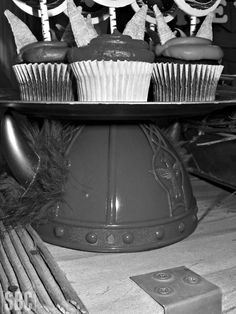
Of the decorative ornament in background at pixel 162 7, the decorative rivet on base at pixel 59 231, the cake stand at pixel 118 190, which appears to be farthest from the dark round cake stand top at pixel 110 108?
the decorative ornament in background at pixel 162 7

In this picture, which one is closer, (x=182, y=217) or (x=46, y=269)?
(x=46, y=269)

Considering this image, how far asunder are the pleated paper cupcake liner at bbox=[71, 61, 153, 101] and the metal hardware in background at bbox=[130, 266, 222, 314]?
25cm

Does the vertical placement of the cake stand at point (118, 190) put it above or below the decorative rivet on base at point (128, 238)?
above

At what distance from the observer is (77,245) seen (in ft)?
2.07

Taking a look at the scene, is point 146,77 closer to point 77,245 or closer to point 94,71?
point 94,71

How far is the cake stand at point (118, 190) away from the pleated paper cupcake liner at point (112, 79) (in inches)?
1.2

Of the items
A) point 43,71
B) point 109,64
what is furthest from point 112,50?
point 43,71

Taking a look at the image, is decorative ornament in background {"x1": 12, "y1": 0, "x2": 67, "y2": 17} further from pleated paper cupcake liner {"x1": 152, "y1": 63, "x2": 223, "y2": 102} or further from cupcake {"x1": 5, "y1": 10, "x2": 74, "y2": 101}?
pleated paper cupcake liner {"x1": 152, "y1": 63, "x2": 223, "y2": 102}

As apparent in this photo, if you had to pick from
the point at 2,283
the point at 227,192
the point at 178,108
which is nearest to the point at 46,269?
the point at 2,283

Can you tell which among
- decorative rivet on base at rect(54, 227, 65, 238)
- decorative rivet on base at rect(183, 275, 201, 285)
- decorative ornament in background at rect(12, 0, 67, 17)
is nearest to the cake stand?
decorative rivet on base at rect(54, 227, 65, 238)

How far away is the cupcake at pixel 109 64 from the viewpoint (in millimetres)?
557

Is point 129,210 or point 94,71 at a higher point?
point 94,71

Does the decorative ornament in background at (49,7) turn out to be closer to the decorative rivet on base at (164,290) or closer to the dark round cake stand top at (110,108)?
the dark round cake stand top at (110,108)

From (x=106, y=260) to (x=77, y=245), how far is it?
2.1 inches
